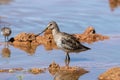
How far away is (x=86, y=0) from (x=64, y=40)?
37.3 feet

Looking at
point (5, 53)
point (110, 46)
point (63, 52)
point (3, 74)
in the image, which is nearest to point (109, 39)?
point (110, 46)

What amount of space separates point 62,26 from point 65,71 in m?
6.76

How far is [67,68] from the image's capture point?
14758 mm

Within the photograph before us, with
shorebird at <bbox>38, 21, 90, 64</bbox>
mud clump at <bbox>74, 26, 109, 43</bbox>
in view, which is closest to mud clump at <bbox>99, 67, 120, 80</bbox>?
shorebird at <bbox>38, 21, 90, 64</bbox>

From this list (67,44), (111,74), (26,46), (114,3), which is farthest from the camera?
(114,3)

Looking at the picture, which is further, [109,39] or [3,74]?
[109,39]

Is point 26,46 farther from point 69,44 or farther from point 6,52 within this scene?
point 69,44

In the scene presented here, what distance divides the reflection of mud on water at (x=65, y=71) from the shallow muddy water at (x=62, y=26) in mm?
185

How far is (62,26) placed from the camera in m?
21.2

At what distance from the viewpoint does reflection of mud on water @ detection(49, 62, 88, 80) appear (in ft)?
46.5

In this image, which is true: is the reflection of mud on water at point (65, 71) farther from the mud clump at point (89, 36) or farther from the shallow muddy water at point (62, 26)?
the mud clump at point (89, 36)

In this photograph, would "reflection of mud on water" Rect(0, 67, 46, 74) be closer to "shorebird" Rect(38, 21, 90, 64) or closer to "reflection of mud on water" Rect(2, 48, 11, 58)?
"shorebird" Rect(38, 21, 90, 64)

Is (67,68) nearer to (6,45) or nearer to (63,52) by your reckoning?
(63,52)

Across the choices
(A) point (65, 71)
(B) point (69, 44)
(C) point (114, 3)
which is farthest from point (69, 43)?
(C) point (114, 3)
